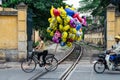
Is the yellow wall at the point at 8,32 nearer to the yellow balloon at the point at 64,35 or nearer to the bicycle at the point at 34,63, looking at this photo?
the bicycle at the point at 34,63

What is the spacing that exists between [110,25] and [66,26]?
1024 centimetres

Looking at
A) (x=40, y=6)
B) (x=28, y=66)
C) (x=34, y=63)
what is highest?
(x=40, y=6)

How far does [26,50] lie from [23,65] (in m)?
6.67

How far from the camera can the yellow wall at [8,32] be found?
29.6 m

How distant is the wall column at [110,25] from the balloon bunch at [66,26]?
943 cm

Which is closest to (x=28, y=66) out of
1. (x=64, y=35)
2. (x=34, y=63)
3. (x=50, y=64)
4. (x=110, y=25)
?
(x=34, y=63)

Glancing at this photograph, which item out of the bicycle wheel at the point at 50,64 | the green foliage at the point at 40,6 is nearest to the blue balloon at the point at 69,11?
the bicycle wheel at the point at 50,64

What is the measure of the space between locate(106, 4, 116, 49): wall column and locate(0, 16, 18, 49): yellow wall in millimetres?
5878

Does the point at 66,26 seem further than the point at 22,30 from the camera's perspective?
No

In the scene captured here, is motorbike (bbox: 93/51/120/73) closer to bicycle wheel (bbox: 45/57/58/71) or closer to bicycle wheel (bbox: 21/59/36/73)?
bicycle wheel (bbox: 45/57/58/71)

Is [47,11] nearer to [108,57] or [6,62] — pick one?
[6,62]

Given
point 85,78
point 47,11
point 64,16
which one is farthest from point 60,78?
point 47,11

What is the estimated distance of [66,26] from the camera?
2053 cm

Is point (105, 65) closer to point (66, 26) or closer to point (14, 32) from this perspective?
point (66, 26)
